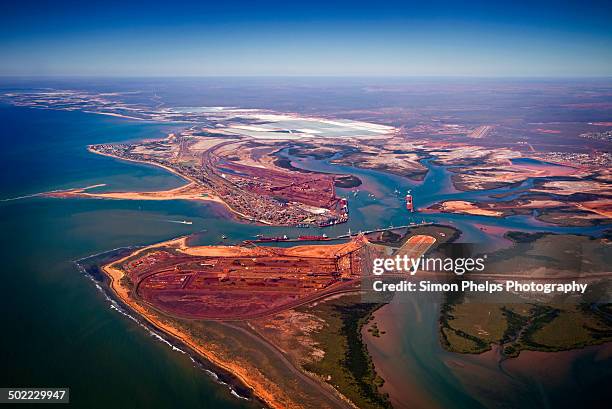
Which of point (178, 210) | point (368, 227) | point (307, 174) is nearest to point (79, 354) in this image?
point (178, 210)

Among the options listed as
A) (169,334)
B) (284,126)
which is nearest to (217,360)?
(169,334)

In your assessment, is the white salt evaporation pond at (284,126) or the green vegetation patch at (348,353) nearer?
the green vegetation patch at (348,353)

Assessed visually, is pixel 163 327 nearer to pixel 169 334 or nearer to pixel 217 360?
pixel 169 334

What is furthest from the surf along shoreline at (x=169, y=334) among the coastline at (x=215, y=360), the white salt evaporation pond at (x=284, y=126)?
the white salt evaporation pond at (x=284, y=126)

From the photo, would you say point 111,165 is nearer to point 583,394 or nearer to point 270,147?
point 270,147

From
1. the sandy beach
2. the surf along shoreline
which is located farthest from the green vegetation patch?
the surf along shoreline

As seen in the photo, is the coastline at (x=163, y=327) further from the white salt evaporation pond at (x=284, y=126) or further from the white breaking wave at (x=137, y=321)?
the white salt evaporation pond at (x=284, y=126)

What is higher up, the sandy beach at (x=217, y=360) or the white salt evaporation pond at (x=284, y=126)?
the white salt evaporation pond at (x=284, y=126)

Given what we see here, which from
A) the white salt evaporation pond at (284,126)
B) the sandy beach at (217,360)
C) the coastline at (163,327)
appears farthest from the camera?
the white salt evaporation pond at (284,126)
